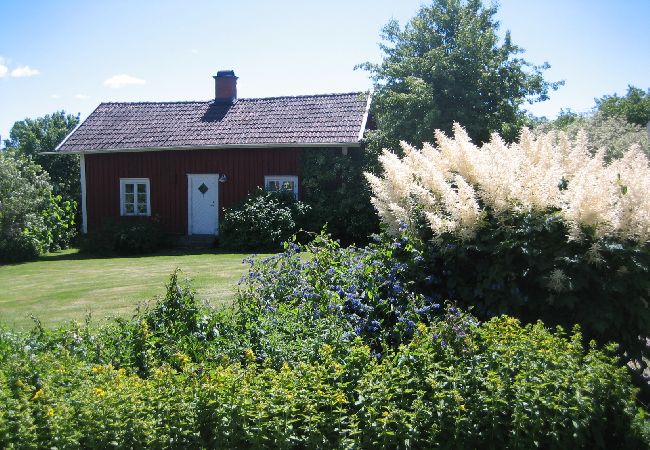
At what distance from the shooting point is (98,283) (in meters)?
11.8

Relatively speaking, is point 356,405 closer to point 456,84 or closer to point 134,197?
point 456,84

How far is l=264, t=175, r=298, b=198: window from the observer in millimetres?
18312

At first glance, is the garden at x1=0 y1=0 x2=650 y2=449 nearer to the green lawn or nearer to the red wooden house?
the green lawn

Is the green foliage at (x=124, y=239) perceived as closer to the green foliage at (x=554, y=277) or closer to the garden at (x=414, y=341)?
the garden at (x=414, y=341)

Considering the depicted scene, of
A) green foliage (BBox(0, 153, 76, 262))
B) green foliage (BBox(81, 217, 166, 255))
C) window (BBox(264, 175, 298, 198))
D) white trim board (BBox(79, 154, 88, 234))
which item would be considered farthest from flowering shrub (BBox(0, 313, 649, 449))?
white trim board (BBox(79, 154, 88, 234))

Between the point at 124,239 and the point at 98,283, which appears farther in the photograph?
the point at 124,239

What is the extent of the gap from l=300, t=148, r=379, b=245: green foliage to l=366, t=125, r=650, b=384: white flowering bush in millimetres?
10900

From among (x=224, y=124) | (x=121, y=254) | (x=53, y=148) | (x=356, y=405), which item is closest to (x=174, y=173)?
(x=224, y=124)

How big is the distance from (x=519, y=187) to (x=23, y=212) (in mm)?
16484

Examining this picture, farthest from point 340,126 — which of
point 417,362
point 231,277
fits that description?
point 417,362

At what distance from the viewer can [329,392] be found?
3621mm

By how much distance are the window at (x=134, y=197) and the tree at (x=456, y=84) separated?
27.5ft

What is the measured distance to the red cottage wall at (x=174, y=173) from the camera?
1901 centimetres

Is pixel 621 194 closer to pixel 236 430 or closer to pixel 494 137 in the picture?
pixel 494 137
